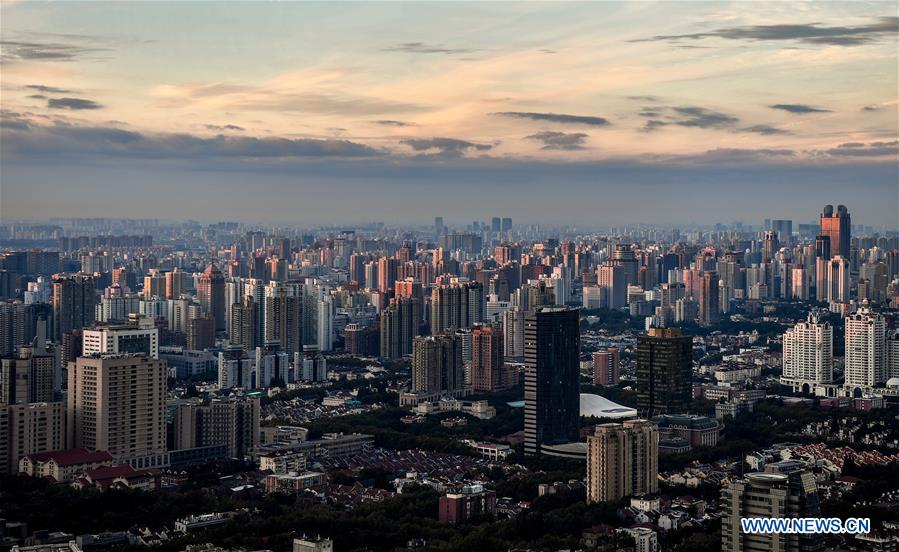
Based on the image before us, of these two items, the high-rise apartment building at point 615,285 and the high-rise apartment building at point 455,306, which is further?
the high-rise apartment building at point 615,285

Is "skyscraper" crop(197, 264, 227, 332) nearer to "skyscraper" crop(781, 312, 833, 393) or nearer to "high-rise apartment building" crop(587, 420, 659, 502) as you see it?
"skyscraper" crop(781, 312, 833, 393)

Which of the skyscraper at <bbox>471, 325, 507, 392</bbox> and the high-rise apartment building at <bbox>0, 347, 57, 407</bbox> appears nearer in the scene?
the high-rise apartment building at <bbox>0, 347, 57, 407</bbox>

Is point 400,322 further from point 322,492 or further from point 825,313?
point 322,492

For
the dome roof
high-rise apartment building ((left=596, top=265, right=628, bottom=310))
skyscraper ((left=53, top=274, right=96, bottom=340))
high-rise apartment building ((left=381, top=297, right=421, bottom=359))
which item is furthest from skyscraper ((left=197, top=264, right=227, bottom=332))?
the dome roof

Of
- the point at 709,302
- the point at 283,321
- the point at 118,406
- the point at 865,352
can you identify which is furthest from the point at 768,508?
the point at 709,302

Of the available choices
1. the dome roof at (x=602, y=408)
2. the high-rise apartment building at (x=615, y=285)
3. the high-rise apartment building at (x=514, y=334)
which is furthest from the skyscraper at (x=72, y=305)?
the high-rise apartment building at (x=615, y=285)

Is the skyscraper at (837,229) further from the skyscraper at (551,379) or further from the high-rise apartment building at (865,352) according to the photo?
the skyscraper at (551,379)
